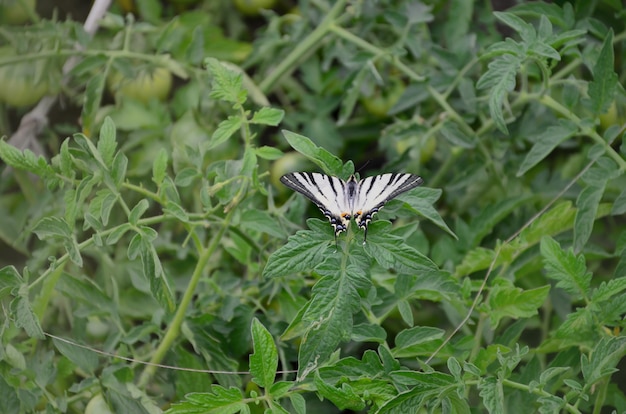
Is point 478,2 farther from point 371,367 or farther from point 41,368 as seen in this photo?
point 41,368

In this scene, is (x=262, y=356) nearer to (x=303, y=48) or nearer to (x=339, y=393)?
(x=339, y=393)

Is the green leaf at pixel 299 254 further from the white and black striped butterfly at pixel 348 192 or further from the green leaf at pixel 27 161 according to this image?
the green leaf at pixel 27 161

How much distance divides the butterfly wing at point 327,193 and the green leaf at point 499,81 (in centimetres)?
19

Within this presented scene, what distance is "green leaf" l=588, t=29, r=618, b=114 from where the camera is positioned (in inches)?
36.6

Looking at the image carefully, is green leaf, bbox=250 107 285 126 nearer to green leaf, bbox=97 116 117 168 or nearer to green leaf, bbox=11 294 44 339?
green leaf, bbox=97 116 117 168

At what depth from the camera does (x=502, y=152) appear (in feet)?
3.93

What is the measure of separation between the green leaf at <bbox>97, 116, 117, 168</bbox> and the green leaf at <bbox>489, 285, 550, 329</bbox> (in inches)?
17.6

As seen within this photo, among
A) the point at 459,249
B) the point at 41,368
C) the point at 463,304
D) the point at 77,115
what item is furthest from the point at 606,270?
the point at 77,115

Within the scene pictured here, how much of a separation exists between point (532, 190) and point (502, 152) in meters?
0.09

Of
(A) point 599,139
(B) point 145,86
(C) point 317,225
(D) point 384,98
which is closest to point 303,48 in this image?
(D) point 384,98

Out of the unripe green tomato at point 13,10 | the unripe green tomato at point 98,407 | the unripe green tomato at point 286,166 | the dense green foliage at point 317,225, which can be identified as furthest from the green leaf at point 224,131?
the unripe green tomato at point 13,10

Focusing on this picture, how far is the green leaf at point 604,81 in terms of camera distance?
0.93 metres

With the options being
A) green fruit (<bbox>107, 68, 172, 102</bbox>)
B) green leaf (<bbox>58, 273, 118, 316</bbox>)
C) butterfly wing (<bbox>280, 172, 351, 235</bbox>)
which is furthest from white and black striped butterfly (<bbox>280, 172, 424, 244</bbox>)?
green fruit (<bbox>107, 68, 172, 102</bbox>)

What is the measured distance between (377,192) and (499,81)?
0.20 meters
